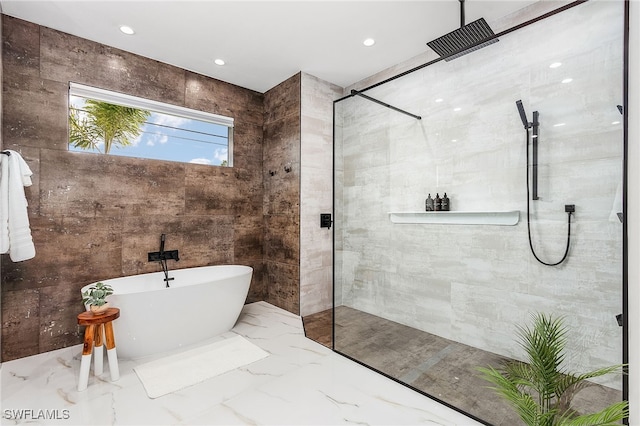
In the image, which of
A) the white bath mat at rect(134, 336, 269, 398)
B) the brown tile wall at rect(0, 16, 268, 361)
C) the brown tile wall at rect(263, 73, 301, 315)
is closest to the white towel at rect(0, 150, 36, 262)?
the brown tile wall at rect(0, 16, 268, 361)

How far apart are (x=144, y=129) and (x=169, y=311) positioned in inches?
76.9

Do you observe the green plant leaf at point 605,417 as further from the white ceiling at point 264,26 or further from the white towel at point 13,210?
the white towel at point 13,210

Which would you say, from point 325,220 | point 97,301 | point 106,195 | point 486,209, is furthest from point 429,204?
point 106,195

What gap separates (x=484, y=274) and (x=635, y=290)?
656mm

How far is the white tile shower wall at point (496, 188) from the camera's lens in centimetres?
148

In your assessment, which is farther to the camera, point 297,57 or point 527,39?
point 297,57

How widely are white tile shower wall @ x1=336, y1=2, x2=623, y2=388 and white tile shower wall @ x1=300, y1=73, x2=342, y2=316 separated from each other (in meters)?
0.88

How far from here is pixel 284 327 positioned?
3.08m

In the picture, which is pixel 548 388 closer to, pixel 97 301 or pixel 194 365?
pixel 194 365

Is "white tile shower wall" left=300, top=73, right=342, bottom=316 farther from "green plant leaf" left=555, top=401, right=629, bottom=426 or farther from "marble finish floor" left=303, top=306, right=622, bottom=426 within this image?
"green plant leaf" left=555, top=401, right=629, bottom=426

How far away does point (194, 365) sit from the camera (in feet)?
7.60

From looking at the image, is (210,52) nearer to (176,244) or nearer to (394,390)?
(176,244)

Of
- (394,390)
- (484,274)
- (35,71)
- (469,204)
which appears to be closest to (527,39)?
(469,204)

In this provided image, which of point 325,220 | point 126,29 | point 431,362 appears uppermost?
point 126,29
